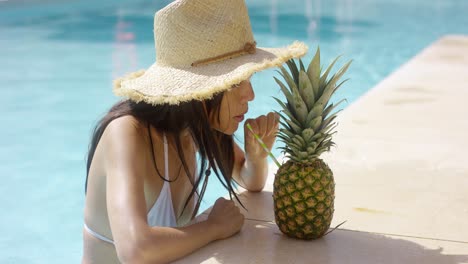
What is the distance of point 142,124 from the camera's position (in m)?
2.73

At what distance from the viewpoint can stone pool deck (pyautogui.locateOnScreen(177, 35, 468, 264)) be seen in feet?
8.61

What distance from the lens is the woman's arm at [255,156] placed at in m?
2.97

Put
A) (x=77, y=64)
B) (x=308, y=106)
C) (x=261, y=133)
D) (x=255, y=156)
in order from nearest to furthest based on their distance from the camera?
1. (x=308, y=106)
2. (x=261, y=133)
3. (x=255, y=156)
4. (x=77, y=64)

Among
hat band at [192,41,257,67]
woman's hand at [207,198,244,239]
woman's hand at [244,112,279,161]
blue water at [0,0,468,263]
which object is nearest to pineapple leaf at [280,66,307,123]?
hat band at [192,41,257,67]

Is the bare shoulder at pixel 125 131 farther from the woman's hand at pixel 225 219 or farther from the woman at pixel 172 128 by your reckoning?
the woman's hand at pixel 225 219

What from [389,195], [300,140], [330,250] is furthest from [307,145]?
[389,195]

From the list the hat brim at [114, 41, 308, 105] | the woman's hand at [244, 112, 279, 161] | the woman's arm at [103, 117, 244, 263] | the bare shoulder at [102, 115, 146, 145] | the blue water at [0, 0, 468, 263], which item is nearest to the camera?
the woman's arm at [103, 117, 244, 263]

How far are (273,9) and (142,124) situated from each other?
1350cm

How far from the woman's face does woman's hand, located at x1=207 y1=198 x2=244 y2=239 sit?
1.01ft

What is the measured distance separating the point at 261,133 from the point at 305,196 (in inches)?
21.7

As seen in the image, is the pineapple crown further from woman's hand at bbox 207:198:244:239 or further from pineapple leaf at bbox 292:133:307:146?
woman's hand at bbox 207:198:244:239

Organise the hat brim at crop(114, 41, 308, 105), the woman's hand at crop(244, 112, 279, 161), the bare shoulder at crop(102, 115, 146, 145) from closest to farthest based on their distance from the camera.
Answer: the hat brim at crop(114, 41, 308, 105), the bare shoulder at crop(102, 115, 146, 145), the woman's hand at crop(244, 112, 279, 161)

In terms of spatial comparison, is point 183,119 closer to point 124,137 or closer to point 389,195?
point 124,137

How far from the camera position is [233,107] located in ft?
8.86
